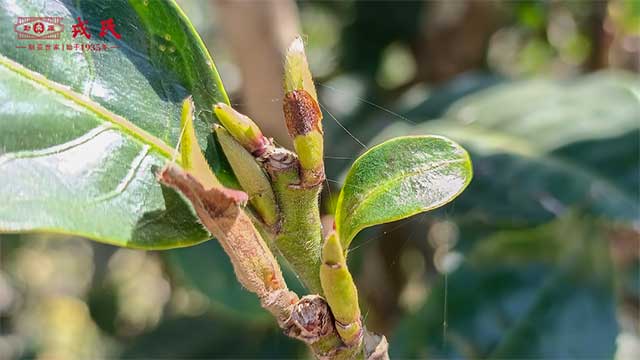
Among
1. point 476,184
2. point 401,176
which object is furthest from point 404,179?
point 476,184

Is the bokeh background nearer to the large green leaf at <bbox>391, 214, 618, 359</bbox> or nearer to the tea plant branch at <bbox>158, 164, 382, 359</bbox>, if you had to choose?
the large green leaf at <bbox>391, 214, 618, 359</bbox>

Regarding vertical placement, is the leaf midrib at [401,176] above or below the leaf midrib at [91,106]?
below

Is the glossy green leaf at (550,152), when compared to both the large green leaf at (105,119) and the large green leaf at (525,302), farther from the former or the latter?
the large green leaf at (105,119)

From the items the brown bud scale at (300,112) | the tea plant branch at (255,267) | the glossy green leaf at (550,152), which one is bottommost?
the glossy green leaf at (550,152)

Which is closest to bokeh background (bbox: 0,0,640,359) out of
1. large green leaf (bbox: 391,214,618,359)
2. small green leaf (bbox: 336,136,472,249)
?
large green leaf (bbox: 391,214,618,359)

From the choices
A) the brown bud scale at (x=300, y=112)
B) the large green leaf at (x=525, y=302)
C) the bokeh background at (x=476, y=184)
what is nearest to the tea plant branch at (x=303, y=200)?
the brown bud scale at (x=300, y=112)

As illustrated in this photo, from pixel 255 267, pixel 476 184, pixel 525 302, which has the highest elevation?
pixel 255 267

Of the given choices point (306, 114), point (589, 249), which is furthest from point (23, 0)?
point (589, 249)

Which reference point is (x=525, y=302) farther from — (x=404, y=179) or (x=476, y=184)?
(x=404, y=179)

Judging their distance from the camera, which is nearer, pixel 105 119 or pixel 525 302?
pixel 105 119
